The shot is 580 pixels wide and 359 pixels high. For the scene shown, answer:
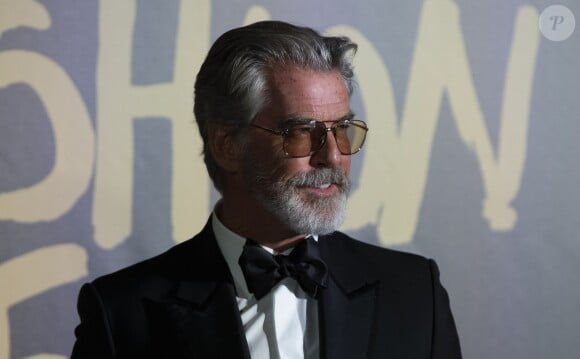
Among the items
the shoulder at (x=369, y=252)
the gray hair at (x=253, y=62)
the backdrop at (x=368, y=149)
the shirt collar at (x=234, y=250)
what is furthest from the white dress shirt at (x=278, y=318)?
the backdrop at (x=368, y=149)

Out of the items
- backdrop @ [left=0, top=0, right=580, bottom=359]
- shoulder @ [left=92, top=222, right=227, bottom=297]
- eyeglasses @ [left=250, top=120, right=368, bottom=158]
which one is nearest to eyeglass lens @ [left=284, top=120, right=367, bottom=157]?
eyeglasses @ [left=250, top=120, right=368, bottom=158]

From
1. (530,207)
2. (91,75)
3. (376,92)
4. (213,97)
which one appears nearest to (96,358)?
(213,97)

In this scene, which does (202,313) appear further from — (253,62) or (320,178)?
(253,62)

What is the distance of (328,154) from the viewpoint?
1.54 m

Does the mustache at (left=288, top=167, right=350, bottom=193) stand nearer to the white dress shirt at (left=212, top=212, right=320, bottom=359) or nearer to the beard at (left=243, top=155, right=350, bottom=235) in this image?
the beard at (left=243, top=155, right=350, bottom=235)

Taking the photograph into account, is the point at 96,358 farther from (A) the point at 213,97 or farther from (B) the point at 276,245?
(A) the point at 213,97

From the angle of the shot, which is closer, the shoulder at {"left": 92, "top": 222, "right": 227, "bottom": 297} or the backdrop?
the shoulder at {"left": 92, "top": 222, "right": 227, "bottom": 297}

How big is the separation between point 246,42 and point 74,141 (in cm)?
72

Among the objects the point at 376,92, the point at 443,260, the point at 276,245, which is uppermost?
the point at 376,92

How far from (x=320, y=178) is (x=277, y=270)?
171 mm

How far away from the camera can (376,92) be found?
2.39m

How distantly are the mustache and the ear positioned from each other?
0.43 ft

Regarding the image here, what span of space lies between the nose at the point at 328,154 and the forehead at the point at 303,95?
0.04 m

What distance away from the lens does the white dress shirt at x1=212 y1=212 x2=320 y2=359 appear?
1572 mm
